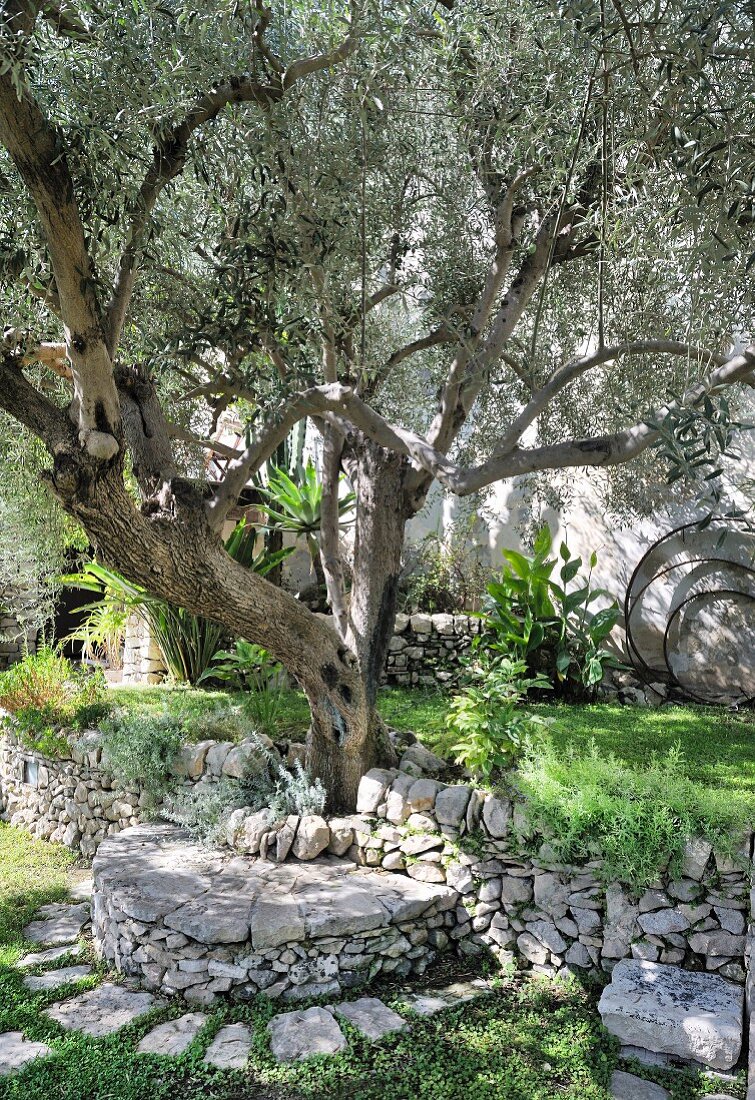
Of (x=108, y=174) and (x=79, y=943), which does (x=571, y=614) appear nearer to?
(x=79, y=943)

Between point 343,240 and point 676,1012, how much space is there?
4149 mm

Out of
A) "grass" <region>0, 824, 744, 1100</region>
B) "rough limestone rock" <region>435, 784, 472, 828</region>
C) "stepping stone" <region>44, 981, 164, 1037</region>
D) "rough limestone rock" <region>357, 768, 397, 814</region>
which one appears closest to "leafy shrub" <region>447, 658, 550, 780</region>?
"rough limestone rock" <region>435, 784, 472, 828</region>

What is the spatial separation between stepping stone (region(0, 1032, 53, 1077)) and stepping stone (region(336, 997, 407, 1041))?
148cm

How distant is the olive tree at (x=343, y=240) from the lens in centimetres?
360

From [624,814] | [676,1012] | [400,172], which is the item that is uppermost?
[400,172]

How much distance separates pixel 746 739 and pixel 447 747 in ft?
7.65

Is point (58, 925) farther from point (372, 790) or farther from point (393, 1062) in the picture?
point (393, 1062)

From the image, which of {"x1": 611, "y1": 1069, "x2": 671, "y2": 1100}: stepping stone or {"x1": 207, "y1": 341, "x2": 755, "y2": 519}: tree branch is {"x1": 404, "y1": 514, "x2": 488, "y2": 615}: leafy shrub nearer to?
{"x1": 207, "y1": 341, "x2": 755, "y2": 519}: tree branch

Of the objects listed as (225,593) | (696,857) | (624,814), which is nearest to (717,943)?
(696,857)

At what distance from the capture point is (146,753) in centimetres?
671

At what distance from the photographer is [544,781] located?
5141mm

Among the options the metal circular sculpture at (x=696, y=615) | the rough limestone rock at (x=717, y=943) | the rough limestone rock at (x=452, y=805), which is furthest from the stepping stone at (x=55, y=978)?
the metal circular sculpture at (x=696, y=615)

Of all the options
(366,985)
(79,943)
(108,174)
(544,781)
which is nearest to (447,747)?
(544,781)

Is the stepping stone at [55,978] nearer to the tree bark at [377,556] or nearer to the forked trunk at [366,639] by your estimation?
the forked trunk at [366,639]
